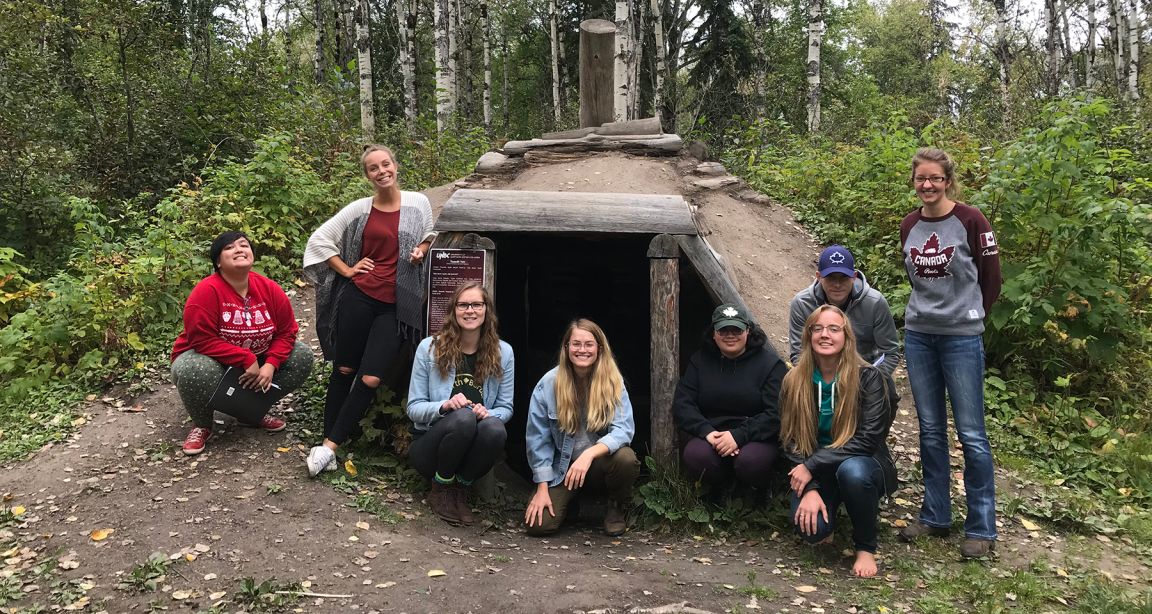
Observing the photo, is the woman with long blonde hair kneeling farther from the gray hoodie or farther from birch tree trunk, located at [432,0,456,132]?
birch tree trunk, located at [432,0,456,132]

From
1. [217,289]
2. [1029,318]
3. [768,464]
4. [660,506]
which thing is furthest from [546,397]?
[1029,318]

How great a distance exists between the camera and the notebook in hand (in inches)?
187

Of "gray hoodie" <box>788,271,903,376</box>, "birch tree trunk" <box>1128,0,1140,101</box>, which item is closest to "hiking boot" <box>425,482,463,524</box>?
"gray hoodie" <box>788,271,903,376</box>

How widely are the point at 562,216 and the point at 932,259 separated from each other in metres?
2.25

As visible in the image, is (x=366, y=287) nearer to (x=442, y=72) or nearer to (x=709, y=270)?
(x=709, y=270)

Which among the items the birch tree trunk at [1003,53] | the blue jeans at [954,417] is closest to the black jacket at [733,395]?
the blue jeans at [954,417]

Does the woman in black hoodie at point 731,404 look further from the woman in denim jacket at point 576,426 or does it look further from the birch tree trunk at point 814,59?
the birch tree trunk at point 814,59

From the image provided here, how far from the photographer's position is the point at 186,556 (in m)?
3.84

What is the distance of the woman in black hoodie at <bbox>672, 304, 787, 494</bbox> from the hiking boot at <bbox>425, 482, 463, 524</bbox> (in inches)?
53.9

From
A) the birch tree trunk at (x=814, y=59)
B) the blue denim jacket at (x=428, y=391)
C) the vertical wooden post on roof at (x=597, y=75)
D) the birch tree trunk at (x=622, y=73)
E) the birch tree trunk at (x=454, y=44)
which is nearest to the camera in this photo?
the blue denim jacket at (x=428, y=391)

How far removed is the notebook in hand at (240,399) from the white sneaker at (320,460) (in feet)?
1.45

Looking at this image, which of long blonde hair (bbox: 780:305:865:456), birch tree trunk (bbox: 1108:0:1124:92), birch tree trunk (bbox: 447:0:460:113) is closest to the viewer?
long blonde hair (bbox: 780:305:865:456)

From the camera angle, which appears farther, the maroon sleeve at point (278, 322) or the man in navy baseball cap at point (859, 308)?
the maroon sleeve at point (278, 322)

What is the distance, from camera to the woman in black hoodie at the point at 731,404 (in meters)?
4.43
